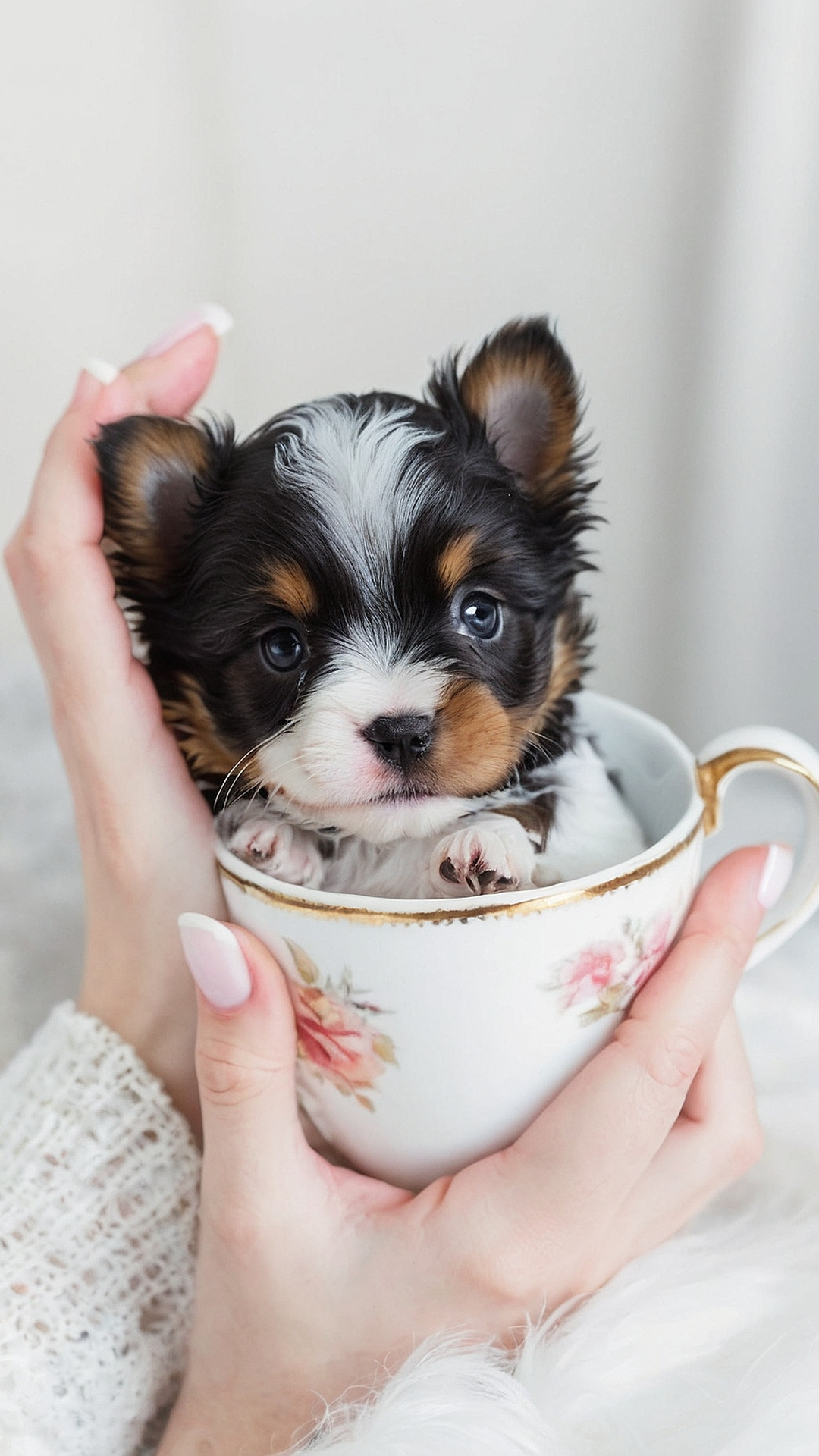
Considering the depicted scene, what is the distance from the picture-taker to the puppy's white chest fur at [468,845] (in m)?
1.02

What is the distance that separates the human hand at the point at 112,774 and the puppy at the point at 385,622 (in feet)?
0.13

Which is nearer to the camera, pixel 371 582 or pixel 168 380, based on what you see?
pixel 371 582

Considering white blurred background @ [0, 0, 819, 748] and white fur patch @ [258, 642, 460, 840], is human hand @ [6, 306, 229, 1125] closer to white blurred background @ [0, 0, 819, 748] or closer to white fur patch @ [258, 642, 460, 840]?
white fur patch @ [258, 642, 460, 840]

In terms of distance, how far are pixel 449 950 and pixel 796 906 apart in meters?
0.46

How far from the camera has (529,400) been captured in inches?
45.0

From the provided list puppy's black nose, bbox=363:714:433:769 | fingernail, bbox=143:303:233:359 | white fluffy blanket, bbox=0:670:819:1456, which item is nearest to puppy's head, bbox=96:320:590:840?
puppy's black nose, bbox=363:714:433:769

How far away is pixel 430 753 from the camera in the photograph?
3.14ft

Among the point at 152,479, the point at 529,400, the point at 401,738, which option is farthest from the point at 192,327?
the point at 401,738

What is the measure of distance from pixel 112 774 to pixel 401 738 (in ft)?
1.12

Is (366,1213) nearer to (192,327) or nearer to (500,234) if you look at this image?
(192,327)

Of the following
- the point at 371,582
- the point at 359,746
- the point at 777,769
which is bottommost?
the point at 777,769

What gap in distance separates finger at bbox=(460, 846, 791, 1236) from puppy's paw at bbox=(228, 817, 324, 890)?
29 centimetres

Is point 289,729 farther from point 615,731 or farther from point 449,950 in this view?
point 615,731

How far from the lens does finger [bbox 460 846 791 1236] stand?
38.5 inches
